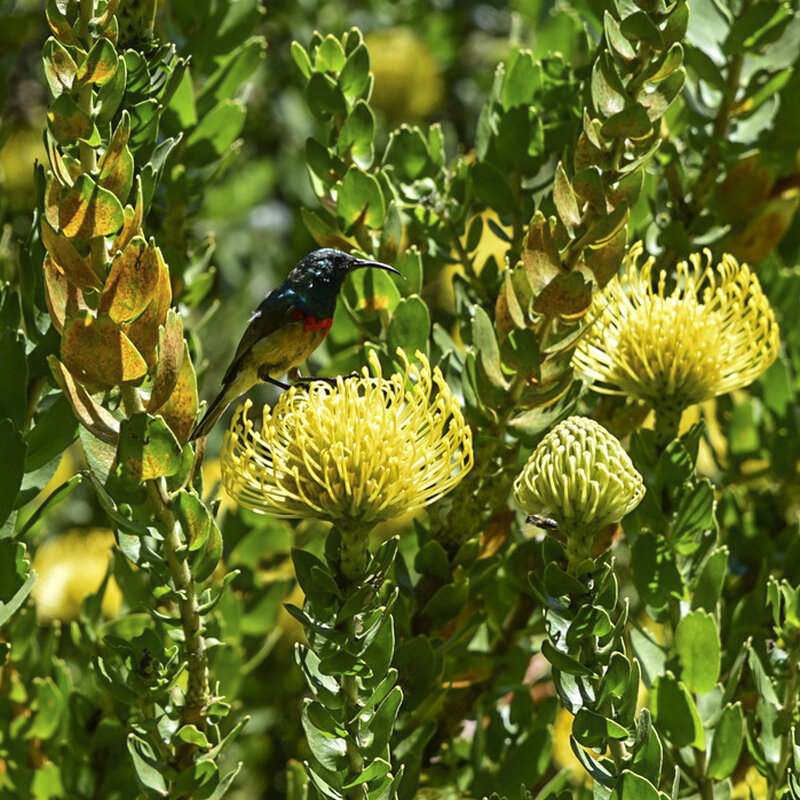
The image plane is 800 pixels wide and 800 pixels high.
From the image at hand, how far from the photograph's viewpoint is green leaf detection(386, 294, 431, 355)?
33.6 inches

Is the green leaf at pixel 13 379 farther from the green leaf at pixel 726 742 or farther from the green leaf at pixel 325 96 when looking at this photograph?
the green leaf at pixel 726 742

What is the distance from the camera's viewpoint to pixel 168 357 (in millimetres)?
676

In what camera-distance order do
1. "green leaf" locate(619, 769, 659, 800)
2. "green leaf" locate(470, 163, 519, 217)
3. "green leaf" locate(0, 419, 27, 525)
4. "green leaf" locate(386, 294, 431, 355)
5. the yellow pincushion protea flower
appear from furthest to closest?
the yellow pincushion protea flower → "green leaf" locate(470, 163, 519, 217) → "green leaf" locate(386, 294, 431, 355) → "green leaf" locate(0, 419, 27, 525) → "green leaf" locate(619, 769, 659, 800)

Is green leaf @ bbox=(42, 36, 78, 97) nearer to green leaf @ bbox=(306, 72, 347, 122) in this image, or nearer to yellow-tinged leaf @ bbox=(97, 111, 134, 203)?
yellow-tinged leaf @ bbox=(97, 111, 134, 203)

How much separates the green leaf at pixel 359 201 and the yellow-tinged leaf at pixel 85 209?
26 centimetres

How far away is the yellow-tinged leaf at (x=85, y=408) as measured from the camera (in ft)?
2.17

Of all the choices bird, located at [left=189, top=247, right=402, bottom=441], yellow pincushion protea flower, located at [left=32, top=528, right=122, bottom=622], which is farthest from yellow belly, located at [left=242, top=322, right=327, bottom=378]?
yellow pincushion protea flower, located at [left=32, top=528, right=122, bottom=622]

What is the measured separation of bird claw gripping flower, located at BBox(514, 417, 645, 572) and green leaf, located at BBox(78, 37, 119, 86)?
305 mm

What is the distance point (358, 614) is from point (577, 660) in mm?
121

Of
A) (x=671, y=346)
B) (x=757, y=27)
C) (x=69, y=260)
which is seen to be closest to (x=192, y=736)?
(x=69, y=260)

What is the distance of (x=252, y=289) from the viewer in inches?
81.0

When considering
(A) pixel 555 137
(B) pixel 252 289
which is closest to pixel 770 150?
(A) pixel 555 137

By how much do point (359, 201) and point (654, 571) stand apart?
322mm

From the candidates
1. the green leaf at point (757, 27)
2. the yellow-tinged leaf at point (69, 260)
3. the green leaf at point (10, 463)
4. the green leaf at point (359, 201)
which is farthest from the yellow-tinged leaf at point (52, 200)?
the green leaf at point (757, 27)
